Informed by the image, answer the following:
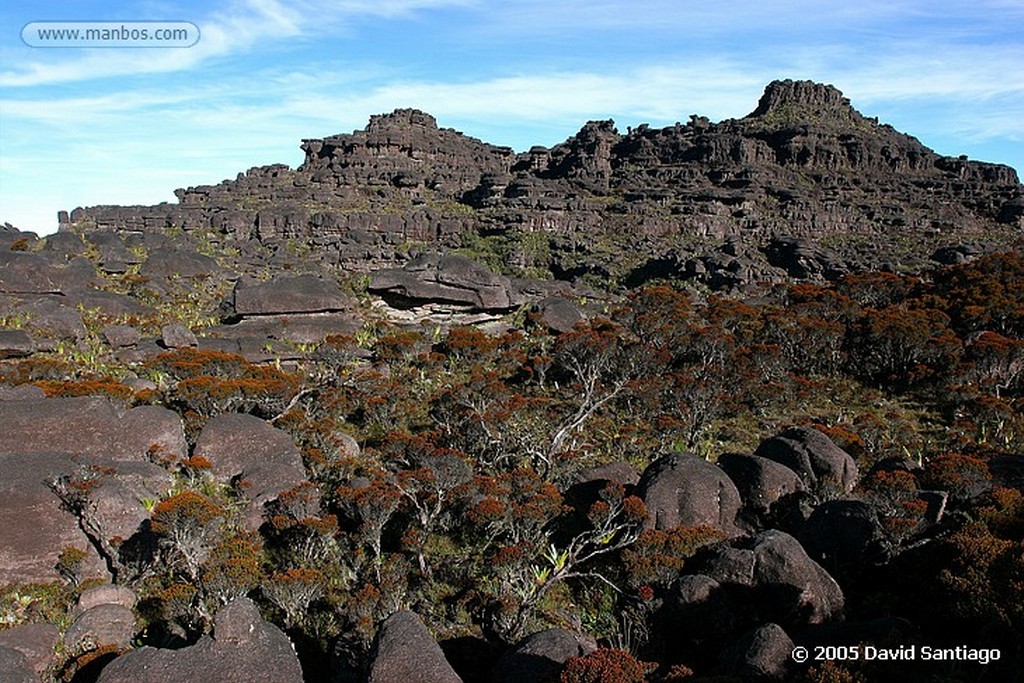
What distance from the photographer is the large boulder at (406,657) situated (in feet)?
36.5

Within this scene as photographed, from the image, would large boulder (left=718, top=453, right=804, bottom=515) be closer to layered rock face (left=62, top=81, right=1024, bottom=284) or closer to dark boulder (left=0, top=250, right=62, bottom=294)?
dark boulder (left=0, top=250, right=62, bottom=294)

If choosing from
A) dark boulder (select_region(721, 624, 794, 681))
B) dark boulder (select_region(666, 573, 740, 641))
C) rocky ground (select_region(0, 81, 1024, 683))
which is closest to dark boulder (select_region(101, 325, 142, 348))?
rocky ground (select_region(0, 81, 1024, 683))

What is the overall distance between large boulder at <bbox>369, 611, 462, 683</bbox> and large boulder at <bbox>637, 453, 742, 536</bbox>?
8.40 meters

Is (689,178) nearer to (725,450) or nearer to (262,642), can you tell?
(725,450)

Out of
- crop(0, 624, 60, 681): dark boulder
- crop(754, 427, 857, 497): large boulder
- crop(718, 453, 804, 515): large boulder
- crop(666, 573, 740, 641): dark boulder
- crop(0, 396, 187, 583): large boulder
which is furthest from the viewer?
crop(754, 427, 857, 497): large boulder

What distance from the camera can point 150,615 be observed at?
643 inches

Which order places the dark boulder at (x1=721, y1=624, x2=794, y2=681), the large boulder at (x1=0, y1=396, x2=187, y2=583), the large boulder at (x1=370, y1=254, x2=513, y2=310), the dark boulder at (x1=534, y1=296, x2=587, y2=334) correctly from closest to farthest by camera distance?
the dark boulder at (x1=721, y1=624, x2=794, y2=681) → the large boulder at (x1=0, y1=396, x2=187, y2=583) → the dark boulder at (x1=534, y1=296, x2=587, y2=334) → the large boulder at (x1=370, y1=254, x2=513, y2=310)

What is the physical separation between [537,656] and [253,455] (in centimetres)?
1416

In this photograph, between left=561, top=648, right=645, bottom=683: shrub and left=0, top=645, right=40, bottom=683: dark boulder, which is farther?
left=0, top=645, right=40, bottom=683: dark boulder

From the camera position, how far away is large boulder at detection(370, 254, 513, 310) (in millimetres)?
41781

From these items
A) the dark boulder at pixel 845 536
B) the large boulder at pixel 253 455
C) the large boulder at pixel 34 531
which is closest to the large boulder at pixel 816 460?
the dark boulder at pixel 845 536

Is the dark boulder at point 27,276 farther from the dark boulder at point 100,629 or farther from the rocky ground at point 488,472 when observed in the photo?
the dark boulder at point 100,629

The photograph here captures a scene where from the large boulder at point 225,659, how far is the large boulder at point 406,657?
157 cm

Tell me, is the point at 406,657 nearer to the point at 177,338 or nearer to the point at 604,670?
the point at 604,670
